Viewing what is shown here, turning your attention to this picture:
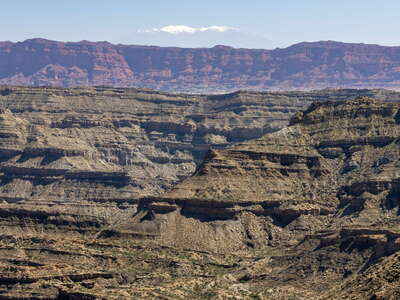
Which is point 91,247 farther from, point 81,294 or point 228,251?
point 81,294

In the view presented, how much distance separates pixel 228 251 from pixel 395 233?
40571mm

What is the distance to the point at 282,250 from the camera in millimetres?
191875

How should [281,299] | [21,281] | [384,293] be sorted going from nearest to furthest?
[384,293], [281,299], [21,281]

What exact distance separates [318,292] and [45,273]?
3549 cm

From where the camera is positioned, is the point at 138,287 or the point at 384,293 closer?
the point at 384,293

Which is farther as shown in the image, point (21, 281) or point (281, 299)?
point (21, 281)

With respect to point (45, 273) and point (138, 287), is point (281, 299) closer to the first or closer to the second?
point (138, 287)

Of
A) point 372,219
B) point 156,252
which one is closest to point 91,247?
point 156,252

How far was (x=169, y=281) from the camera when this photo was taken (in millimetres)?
178875

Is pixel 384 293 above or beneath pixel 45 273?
above

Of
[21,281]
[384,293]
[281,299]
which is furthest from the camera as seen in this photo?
[21,281]

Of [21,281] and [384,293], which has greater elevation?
[384,293]

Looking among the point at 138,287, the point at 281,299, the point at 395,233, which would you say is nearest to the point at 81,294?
the point at 138,287

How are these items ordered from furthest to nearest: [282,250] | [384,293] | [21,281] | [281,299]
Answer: [282,250]
[21,281]
[281,299]
[384,293]
